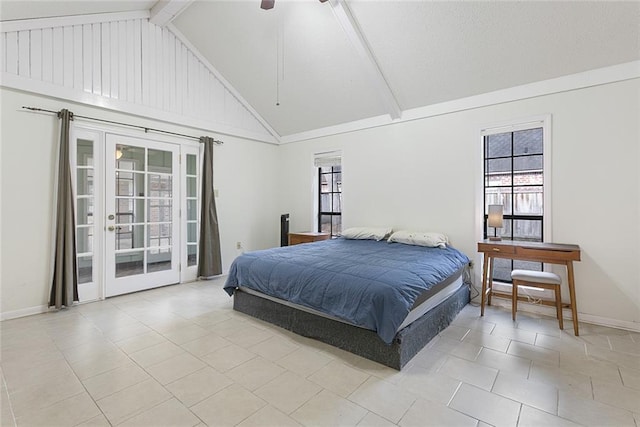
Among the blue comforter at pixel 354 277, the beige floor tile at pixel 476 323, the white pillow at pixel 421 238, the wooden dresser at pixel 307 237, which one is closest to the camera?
the blue comforter at pixel 354 277

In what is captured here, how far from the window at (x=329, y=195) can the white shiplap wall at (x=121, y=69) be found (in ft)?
5.37

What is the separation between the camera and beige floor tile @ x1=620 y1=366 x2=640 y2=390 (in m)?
1.95

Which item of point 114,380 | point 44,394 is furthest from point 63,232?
point 114,380

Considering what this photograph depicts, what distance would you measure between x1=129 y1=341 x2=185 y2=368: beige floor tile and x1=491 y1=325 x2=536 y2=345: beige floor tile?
2820 mm

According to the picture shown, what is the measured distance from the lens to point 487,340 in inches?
103

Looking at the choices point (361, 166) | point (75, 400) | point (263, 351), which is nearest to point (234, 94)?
point (361, 166)

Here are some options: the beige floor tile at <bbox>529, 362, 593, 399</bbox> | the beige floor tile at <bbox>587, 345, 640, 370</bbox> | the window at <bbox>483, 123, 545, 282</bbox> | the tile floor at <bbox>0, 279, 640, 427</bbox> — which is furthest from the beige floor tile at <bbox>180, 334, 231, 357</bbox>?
the window at <bbox>483, 123, 545, 282</bbox>

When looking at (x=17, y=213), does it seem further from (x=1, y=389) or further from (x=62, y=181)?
(x=1, y=389)

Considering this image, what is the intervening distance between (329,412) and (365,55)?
3.59 metres

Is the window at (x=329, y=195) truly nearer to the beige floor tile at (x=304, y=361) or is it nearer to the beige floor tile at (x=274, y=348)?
the beige floor tile at (x=274, y=348)

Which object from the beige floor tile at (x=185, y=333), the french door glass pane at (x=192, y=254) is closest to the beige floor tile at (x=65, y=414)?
the beige floor tile at (x=185, y=333)

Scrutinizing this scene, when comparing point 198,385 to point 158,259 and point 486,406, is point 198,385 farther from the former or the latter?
point 158,259

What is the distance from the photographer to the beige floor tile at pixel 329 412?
164cm

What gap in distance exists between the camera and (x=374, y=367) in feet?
7.20
